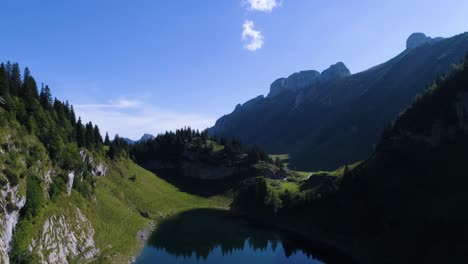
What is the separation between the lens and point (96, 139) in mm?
158500

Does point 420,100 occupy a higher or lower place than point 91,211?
higher

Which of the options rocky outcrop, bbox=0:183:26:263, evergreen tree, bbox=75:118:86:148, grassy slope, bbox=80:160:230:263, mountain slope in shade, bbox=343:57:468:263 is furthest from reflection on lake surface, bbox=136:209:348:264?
evergreen tree, bbox=75:118:86:148

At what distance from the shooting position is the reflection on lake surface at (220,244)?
9000 centimetres

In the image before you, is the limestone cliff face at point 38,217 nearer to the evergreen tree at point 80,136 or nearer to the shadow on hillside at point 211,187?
the evergreen tree at point 80,136

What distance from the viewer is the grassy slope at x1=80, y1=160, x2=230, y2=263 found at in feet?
287

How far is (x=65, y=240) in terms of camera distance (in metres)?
70.0

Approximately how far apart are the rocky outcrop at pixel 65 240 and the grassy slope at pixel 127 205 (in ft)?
12.6

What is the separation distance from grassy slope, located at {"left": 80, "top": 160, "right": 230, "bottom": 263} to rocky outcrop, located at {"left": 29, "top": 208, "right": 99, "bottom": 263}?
383 cm

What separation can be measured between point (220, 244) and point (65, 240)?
162 feet

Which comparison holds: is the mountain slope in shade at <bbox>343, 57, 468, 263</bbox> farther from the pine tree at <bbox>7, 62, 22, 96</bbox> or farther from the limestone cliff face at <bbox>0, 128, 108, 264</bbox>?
the pine tree at <bbox>7, 62, 22, 96</bbox>

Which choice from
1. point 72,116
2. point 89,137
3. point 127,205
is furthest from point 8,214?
point 89,137

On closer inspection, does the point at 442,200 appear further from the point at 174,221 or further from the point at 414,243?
the point at 174,221

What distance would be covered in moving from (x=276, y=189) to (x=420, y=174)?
59.0 m

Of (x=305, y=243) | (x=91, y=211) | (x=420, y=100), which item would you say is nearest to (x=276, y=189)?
(x=305, y=243)
